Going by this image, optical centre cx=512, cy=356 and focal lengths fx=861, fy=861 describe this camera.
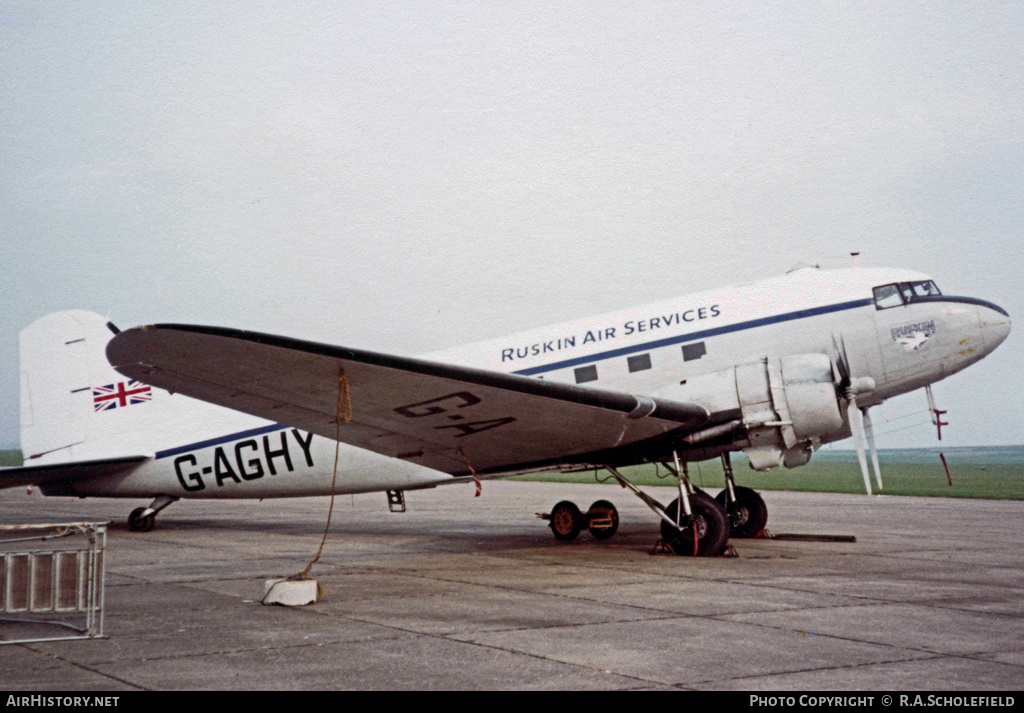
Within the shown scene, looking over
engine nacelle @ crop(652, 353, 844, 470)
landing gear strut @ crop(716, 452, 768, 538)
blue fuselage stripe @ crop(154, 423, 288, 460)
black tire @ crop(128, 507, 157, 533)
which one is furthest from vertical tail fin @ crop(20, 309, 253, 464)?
landing gear strut @ crop(716, 452, 768, 538)

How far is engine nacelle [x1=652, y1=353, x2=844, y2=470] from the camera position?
12.0 m

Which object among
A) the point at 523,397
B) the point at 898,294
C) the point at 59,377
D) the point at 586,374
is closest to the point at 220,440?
the point at 59,377

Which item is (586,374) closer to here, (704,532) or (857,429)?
(704,532)

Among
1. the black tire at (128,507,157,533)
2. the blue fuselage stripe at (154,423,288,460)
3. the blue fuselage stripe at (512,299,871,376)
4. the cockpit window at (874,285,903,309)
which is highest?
the cockpit window at (874,285,903,309)

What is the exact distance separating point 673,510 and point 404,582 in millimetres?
5263

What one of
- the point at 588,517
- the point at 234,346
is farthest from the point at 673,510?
the point at 234,346

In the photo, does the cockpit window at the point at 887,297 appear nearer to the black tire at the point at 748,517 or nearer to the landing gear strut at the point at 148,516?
the black tire at the point at 748,517

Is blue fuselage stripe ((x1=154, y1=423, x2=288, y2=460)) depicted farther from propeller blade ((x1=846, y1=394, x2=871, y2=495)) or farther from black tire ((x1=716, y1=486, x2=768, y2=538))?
propeller blade ((x1=846, y1=394, x2=871, y2=495))

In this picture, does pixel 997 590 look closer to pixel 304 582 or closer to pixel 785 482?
pixel 304 582

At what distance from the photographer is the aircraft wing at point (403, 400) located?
26.9ft

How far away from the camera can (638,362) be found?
518 inches

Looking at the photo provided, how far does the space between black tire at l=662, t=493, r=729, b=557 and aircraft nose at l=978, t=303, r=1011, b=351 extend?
4723mm

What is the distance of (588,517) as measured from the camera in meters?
14.8

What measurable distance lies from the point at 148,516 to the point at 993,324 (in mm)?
15275
